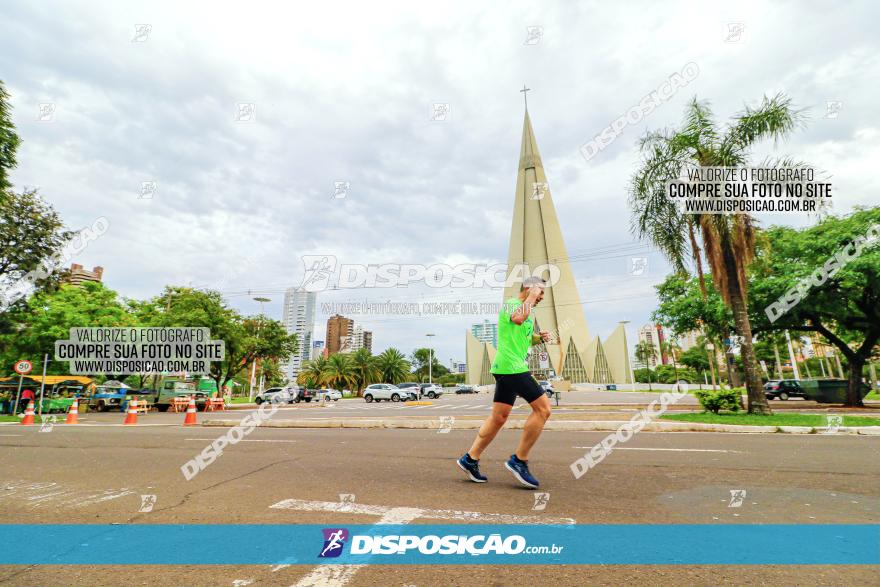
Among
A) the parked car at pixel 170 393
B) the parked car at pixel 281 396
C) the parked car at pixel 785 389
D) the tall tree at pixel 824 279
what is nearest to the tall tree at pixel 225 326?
the parked car at pixel 281 396

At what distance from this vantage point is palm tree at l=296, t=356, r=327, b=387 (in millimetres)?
58125

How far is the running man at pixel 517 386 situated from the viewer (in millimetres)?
4023

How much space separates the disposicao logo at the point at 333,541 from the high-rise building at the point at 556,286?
8636 cm

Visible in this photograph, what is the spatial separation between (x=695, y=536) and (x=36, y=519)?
493 centimetres

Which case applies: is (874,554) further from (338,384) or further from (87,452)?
(338,384)

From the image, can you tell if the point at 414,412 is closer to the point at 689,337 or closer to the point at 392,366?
the point at 689,337

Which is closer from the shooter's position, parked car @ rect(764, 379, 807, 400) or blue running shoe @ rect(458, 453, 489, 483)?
blue running shoe @ rect(458, 453, 489, 483)

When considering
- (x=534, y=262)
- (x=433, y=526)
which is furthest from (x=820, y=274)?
(x=534, y=262)

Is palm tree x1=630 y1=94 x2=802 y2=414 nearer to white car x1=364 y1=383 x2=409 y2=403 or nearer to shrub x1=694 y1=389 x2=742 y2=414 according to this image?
shrub x1=694 y1=389 x2=742 y2=414

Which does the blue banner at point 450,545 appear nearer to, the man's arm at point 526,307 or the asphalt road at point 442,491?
the asphalt road at point 442,491

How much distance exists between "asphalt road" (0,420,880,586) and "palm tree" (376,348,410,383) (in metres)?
57.5

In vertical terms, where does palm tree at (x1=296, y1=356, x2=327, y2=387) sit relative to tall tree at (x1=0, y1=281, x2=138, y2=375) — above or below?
below

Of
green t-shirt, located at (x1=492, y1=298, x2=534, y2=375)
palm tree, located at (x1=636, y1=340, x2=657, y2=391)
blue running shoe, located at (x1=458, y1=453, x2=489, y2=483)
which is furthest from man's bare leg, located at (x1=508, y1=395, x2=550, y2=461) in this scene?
palm tree, located at (x1=636, y1=340, x2=657, y2=391)

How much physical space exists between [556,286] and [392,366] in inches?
1688
